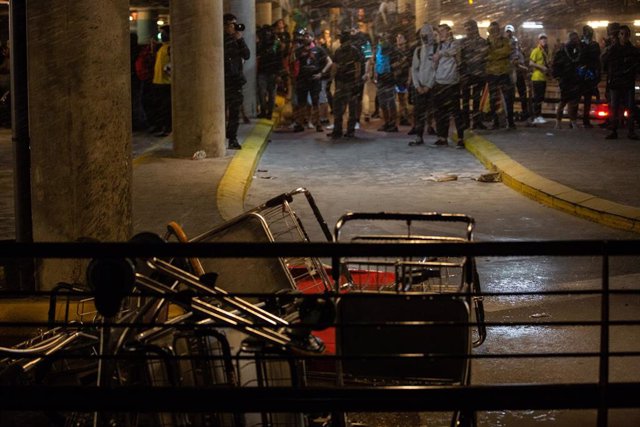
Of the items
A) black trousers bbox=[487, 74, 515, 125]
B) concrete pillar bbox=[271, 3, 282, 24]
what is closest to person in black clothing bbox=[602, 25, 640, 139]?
black trousers bbox=[487, 74, 515, 125]

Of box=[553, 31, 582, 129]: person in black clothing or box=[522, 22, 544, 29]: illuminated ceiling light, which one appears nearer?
box=[553, 31, 582, 129]: person in black clothing

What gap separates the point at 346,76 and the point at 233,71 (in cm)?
221

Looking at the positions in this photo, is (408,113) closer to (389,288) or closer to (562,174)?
(562,174)

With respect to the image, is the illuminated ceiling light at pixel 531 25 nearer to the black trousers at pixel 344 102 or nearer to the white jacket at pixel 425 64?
the black trousers at pixel 344 102

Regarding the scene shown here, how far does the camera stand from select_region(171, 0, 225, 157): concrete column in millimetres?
16672

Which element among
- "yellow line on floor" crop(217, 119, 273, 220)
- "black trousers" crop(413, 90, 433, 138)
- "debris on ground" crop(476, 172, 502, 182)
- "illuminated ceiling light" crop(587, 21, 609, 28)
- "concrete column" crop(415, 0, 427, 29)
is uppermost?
"concrete column" crop(415, 0, 427, 29)

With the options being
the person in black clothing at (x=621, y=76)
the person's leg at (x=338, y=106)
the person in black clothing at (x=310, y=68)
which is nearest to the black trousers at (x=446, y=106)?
the person's leg at (x=338, y=106)

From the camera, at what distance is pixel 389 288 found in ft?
18.3

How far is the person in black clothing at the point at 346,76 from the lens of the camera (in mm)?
20078

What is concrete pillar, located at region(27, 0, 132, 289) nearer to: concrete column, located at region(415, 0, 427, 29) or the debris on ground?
the debris on ground

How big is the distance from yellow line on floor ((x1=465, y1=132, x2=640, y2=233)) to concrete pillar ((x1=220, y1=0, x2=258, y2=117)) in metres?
7.56

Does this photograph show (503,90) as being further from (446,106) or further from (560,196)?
(560,196)

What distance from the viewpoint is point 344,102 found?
803 inches

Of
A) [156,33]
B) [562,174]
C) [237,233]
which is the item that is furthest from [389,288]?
[156,33]
